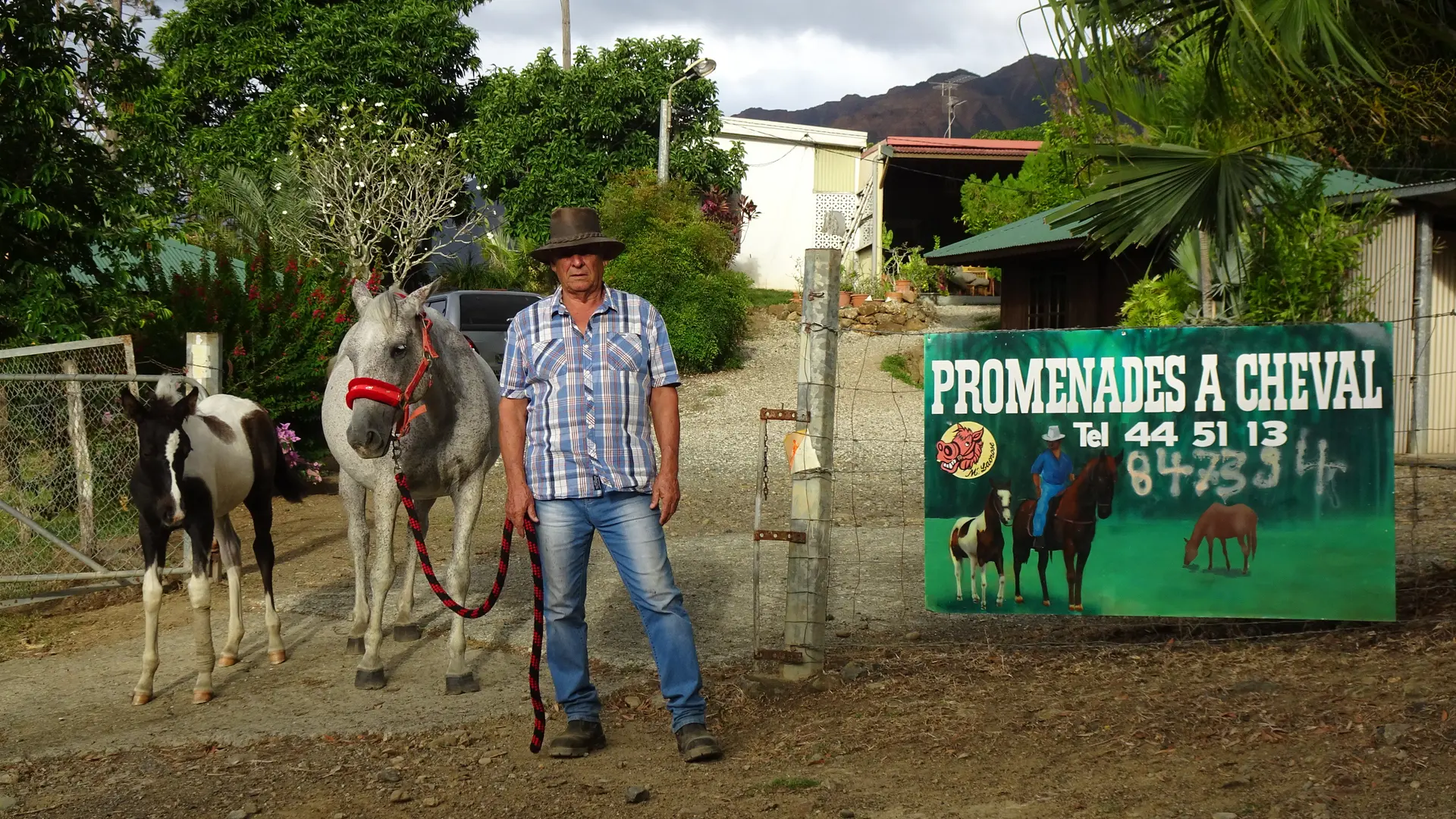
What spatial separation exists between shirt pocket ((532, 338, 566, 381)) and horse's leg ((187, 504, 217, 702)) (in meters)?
2.44

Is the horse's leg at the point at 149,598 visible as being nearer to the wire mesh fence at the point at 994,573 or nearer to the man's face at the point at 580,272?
the man's face at the point at 580,272

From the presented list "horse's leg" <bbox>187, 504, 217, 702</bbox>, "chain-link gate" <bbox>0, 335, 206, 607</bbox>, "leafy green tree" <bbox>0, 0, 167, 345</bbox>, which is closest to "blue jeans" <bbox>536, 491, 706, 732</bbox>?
"horse's leg" <bbox>187, 504, 217, 702</bbox>

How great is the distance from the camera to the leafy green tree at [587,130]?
2580cm

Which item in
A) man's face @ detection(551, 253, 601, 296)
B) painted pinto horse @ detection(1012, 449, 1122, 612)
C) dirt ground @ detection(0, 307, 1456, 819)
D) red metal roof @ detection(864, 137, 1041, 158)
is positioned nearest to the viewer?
dirt ground @ detection(0, 307, 1456, 819)

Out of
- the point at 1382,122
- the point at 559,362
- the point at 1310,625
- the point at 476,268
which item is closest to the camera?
the point at 559,362

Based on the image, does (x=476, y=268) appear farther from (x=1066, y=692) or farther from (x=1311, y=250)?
(x=1066, y=692)

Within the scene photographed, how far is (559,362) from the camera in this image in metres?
4.62

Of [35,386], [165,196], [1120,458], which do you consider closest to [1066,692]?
[1120,458]

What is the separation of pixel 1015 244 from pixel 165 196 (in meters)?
11.6

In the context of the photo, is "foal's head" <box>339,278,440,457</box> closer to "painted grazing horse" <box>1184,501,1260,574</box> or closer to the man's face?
the man's face

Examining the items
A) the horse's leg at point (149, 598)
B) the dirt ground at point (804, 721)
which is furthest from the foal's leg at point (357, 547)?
the horse's leg at point (149, 598)

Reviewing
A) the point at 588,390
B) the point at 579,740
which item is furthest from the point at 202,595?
the point at 588,390

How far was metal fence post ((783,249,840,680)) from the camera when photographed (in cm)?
541

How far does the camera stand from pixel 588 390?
181 inches
